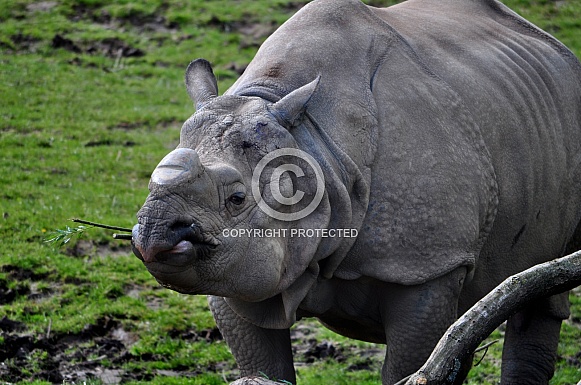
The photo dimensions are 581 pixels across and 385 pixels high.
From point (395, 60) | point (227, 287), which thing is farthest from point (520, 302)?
point (395, 60)

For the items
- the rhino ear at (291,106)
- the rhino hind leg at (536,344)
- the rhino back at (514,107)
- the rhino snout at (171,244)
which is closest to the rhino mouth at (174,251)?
the rhino snout at (171,244)

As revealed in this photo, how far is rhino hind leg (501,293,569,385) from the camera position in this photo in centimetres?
650

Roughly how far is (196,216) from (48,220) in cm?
540

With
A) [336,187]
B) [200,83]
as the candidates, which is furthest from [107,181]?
[336,187]

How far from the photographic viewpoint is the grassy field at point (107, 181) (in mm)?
7254

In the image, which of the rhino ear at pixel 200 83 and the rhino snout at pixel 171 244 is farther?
the rhino ear at pixel 200 83

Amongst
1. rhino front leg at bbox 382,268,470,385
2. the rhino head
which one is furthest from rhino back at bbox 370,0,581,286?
the rhino head

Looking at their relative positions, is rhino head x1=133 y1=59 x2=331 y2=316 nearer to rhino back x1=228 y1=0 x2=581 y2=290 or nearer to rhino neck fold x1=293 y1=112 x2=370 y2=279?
rhino neck fold x1=293 y1=112 x2=370 y2=279

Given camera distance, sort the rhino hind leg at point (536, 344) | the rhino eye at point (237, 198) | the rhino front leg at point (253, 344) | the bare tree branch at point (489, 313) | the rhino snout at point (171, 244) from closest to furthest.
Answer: the bare tree branch at point (489, 313)
the rhino snout at point (171, 244)
the rhino eye at point (237, 198)
the rhino front leg at point (253, 344)
the rhino hind leg at point (536, 344)

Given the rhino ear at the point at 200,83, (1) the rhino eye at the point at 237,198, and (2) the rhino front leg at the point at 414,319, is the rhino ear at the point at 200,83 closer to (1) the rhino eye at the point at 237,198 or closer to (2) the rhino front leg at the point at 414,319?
(1) the rhino eye at the point at 237,198

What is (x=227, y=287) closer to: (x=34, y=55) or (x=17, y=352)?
(x=17, y=352)

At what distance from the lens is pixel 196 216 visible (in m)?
4.12

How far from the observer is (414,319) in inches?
198

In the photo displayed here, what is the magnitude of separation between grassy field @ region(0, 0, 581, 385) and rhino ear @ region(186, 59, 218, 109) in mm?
2425
